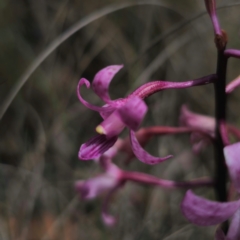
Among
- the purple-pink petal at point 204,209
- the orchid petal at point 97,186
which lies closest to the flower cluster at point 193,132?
the purple-pink petal at point 204,209

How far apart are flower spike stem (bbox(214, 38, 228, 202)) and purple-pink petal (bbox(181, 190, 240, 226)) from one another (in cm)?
15

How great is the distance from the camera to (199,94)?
1.38 meters

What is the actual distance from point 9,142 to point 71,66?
33cm

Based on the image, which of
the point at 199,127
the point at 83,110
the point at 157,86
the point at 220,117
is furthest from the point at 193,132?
the point at 83,110

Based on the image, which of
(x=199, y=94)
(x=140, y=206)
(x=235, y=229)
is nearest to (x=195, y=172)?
(x=140, y=206)

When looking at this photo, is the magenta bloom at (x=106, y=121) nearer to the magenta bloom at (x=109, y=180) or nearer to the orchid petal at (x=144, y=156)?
the orchid petal at (x=144, y=156)

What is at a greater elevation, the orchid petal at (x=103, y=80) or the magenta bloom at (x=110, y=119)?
the orchid petal at (x=103, y=80)

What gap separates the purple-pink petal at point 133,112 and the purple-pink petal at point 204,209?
0.29ft

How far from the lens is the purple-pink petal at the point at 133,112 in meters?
0.40

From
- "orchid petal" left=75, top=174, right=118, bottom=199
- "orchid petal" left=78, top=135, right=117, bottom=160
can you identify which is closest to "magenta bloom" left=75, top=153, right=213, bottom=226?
"orchid petal" left=75, top=174, right=118, bottom=199

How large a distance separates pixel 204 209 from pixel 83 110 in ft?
2.70

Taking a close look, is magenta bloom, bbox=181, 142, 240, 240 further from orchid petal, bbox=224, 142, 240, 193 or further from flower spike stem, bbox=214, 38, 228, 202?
flower spike stem, bbox=214, 38, 228, 202

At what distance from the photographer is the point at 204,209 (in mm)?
424

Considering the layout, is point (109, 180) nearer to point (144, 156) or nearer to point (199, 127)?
point (199, 127)
